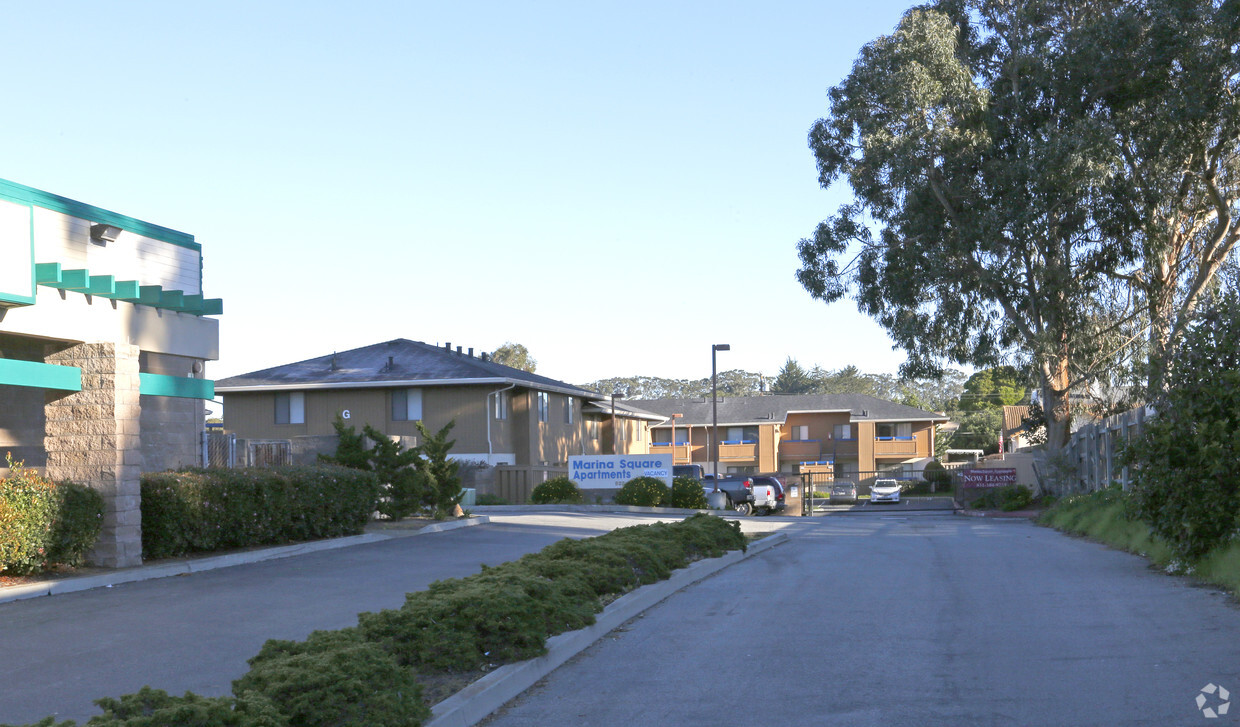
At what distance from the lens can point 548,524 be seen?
24156mm

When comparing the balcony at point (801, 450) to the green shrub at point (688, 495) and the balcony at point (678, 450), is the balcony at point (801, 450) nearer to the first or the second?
the balcony at point (678, 450)

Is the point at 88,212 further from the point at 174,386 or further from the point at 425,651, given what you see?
the point at 425,651

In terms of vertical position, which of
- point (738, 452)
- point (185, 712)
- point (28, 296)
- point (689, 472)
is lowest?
point (738, 452)

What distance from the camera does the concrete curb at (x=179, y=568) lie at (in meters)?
11.8

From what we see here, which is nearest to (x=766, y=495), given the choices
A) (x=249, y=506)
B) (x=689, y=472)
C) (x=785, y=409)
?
(x=689, y=472)

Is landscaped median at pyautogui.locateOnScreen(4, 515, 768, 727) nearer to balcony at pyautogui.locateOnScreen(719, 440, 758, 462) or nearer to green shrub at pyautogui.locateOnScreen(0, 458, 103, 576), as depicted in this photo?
green shrub at pyautogui.locateOnScreen(0, 458, 103, 576)

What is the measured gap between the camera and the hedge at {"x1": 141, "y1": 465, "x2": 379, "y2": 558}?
14570 mm

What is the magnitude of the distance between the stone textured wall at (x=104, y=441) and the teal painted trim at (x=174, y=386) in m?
2.78

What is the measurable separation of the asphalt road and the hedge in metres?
6.91

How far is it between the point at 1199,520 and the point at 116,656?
11.1 meters

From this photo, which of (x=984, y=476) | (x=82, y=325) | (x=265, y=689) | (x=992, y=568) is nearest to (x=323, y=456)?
(x=82, y=325)

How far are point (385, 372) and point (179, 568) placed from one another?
26979 millimetres

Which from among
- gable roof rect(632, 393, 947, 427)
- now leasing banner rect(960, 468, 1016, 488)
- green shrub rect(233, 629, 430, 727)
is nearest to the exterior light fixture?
green shrub rect(233, 629, 430, 727)

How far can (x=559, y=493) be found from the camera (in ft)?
111
